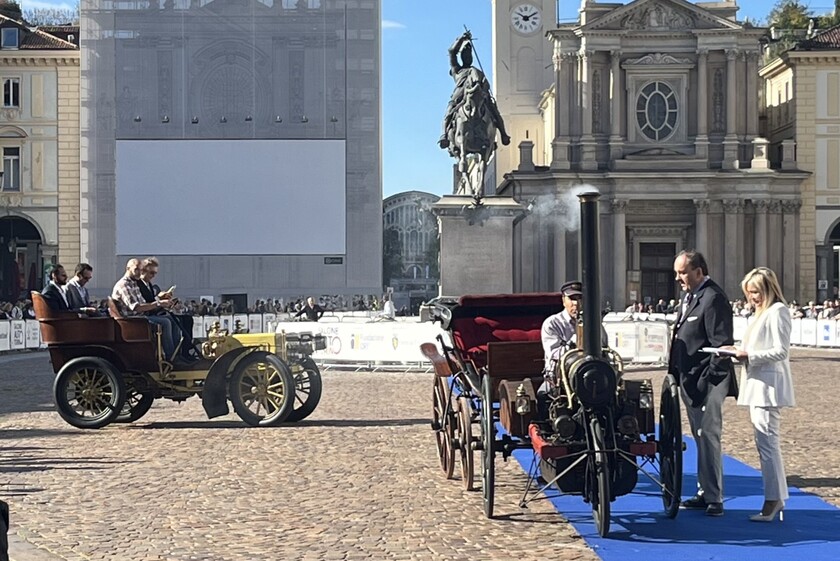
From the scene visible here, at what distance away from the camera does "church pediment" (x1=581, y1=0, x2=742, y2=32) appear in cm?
6066

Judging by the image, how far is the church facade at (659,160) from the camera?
5988 cm

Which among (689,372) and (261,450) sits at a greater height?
(689,372)

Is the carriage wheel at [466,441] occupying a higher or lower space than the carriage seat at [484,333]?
lower

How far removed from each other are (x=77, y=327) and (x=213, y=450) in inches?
A: 119

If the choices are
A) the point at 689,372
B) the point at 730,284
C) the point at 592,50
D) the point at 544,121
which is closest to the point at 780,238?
the point at 730,284

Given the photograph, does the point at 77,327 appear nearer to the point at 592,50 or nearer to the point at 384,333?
the point at 384,333

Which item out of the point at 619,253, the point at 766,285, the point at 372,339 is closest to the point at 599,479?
the point at 766,285

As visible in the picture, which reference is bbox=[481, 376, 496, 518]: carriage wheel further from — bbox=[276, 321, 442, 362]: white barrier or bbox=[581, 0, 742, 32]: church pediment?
bbox=[581, 0, 742, 32]: church pediment

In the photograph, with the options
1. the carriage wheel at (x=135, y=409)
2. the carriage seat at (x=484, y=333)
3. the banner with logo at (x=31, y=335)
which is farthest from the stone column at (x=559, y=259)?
the carriage seat at (x=484, y=333)

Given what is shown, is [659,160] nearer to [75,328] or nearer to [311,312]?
[311,312]

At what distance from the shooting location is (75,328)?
50.9 ft

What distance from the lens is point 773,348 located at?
893cm

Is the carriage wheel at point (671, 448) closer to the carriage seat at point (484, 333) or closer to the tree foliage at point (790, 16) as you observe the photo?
the carriage seat at point (484, 333)

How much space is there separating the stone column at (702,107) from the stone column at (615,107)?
3.46 m
